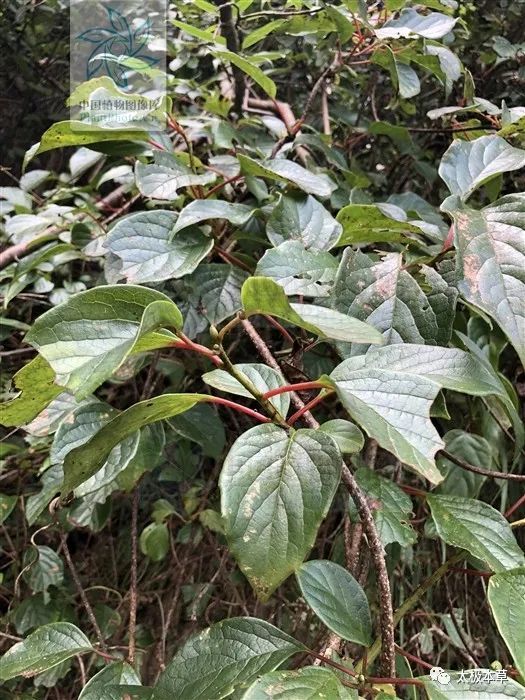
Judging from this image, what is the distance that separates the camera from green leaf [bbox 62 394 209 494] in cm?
38

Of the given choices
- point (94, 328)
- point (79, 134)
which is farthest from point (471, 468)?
point (79, 134)

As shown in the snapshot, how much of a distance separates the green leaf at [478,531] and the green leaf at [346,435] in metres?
0.14

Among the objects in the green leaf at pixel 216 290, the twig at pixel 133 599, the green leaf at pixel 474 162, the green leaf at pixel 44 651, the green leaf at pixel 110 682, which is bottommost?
the twig at pixel 133 599

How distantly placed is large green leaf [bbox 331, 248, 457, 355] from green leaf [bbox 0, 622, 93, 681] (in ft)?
1.33

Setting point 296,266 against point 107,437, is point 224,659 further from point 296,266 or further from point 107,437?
point 296,266

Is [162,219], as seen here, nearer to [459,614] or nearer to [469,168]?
[469,168]

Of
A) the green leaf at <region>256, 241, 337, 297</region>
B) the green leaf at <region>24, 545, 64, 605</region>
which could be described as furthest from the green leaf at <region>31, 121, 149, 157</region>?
the green leaf at <region>24, 545, 64, 605</region>

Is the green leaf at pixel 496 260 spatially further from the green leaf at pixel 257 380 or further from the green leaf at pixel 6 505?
the green leaf at pixel 6 505

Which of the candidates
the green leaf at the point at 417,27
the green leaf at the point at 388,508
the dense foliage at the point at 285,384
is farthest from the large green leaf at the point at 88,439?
the green leaf at the point at 417,27

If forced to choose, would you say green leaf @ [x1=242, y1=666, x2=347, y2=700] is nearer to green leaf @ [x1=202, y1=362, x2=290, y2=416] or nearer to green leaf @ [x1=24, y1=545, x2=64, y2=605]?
green leaf @ [x1=202, y1=362, x2=290, y2=416]

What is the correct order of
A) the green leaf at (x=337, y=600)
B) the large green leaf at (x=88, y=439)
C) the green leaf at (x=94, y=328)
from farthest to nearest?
the large green leaf at (x=88, y=439) → the green leaf at (x=337, y=600) → the green leaf at (x=94, y=328)

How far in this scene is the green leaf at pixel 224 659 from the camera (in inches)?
16.0

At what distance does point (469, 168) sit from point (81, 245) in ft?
1.77

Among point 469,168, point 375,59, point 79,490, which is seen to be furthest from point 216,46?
point 79,490
